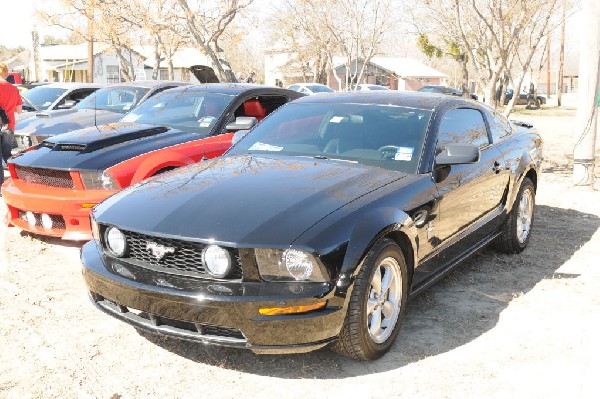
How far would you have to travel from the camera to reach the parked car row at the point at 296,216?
10.6 ft

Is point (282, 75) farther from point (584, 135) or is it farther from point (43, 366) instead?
point (43, 366)

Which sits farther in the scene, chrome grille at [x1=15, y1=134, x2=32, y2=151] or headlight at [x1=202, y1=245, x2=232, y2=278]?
chrome grille at [x1=15, y1=134, x2=32, y2=151]

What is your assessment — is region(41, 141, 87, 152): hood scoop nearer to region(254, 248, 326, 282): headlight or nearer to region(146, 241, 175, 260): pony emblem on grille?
region(146, 241, 175, 260): pony emblem on grille

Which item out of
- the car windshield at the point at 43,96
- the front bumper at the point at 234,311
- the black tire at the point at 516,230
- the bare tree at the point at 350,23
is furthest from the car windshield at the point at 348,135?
the bare tree at the point at 350,23

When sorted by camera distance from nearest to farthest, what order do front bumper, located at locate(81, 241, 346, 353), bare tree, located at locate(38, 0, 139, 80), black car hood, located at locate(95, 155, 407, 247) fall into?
1. front bumper, located at locate(81, 241, 346, 353)
2. black car hood, located at locate(95, 155, 407, 247)
3. bare tree, located at locate(38, 0, 139, 80)

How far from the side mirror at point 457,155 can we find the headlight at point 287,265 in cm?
150

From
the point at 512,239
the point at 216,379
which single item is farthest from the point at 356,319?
the point at 512,239

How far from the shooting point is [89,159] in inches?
227

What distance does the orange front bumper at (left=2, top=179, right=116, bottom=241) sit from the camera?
5.62 meters

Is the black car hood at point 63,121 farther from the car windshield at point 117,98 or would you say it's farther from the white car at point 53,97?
the white car at point 53,97

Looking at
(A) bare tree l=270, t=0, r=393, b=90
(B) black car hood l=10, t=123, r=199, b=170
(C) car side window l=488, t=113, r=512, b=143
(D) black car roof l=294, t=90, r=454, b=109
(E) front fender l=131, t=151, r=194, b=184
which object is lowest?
(E) front fender l=131, t=151, r=194, b=184

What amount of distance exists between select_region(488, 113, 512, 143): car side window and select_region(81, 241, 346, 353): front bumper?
301cm

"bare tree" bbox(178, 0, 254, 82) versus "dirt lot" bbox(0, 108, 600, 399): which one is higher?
"bare tree" bbox(178, 0, 254, 82)

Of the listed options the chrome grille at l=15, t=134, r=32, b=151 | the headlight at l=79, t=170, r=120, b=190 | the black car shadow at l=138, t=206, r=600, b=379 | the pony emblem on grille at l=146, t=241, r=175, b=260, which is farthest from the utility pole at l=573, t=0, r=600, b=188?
the chrome grille at l=15, t=134, r=32, b=151
